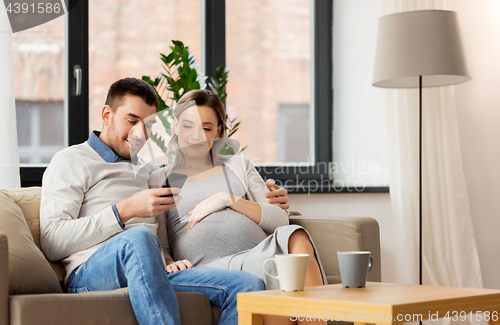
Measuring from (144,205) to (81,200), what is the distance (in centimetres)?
23

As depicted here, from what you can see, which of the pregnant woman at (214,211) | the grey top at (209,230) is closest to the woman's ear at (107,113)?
the pregnant woman at (214,211)

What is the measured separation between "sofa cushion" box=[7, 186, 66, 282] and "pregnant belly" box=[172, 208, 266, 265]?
1.21 feet

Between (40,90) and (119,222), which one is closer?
(119,222)

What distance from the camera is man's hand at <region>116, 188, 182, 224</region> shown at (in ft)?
4.79

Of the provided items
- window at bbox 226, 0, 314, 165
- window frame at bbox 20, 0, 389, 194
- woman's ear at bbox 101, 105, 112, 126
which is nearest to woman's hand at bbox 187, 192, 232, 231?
woman's ear at bbox 101, 105, 112, 126

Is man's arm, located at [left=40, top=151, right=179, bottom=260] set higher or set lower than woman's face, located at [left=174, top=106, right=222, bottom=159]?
lower

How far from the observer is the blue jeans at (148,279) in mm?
1242

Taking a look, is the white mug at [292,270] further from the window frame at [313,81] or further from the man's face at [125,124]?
the window frame at [313,81]

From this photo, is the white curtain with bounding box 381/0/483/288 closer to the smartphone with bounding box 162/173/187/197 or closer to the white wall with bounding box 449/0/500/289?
the white wall with bounding box 449/0/500/289

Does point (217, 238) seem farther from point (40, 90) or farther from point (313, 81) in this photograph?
point (313, 81)

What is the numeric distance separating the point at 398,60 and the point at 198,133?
1120 millimetres

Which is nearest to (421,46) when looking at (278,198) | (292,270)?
(278,198)

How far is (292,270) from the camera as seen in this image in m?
1.06

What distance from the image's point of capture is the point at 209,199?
1.69 m
